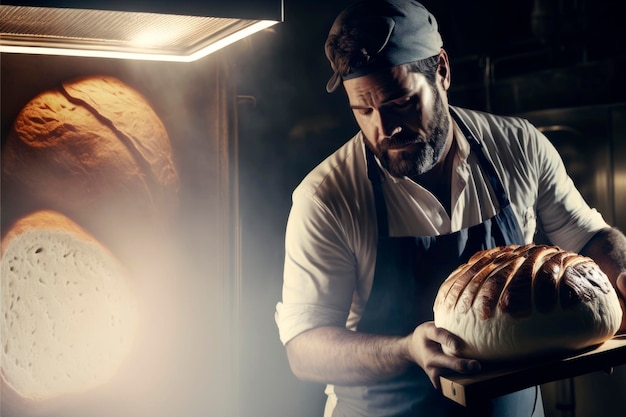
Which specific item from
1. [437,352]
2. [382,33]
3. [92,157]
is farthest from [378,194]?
[92,157]

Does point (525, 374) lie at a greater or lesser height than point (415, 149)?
lesser

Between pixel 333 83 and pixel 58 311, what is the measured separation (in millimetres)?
886

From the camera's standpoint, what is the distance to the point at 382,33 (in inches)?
64.2

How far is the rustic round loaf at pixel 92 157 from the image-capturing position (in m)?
1.47

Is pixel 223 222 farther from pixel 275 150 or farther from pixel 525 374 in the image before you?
pixel 525 374

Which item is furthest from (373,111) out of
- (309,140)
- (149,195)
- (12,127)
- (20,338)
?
(20,338)

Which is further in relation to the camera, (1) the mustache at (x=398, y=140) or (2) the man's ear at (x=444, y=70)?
(2) the man's ear at (x=444, y=70)

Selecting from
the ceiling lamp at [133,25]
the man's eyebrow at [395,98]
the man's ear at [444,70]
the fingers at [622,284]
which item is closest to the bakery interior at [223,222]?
the man's eyebrow at [395,98]

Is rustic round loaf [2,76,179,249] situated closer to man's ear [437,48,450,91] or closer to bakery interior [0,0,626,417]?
bakery interior [0,0,626,417]

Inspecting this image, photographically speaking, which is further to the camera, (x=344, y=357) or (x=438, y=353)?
(x=344, y=357)

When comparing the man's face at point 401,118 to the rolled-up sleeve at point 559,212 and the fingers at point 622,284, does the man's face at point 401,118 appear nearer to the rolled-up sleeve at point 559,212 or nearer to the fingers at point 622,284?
the rolled-up sleeve at point 559,212

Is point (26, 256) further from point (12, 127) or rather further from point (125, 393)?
point (125, 393)

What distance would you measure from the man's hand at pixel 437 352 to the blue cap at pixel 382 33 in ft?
2.27

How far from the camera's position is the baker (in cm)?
166
